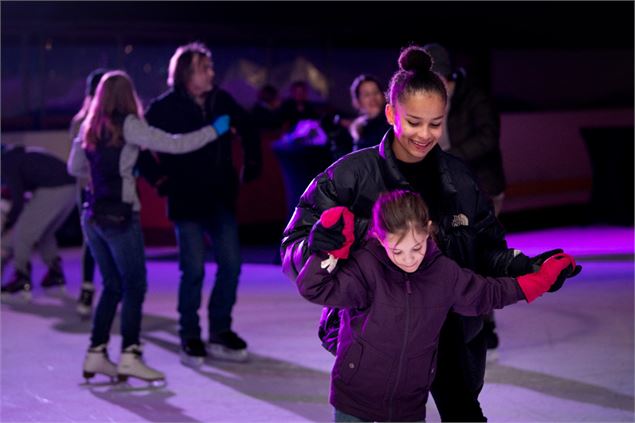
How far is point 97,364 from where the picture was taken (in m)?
5.71

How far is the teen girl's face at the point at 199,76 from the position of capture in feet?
19.9

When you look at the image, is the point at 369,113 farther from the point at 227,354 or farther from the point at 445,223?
the point at 445,223

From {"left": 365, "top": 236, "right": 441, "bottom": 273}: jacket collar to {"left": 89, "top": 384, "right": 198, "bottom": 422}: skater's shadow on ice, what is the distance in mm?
2134

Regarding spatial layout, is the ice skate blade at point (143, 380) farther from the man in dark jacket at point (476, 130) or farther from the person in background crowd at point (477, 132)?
the man in dark jacket at point (476, 130)

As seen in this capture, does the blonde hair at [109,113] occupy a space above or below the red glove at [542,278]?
above

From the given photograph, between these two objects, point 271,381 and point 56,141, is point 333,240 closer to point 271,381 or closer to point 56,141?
point 271,381

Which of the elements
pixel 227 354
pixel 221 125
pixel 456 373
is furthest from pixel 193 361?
pixel 456 373

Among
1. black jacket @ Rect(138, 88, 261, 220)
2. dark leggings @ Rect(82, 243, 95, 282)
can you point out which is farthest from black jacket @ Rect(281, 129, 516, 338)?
dark leggings @ Rect(82, 243, 95, 282)

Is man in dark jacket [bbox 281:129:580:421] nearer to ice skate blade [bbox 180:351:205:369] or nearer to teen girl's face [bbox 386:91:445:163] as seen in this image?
teen girl's face [bbox 386:91:445:163]

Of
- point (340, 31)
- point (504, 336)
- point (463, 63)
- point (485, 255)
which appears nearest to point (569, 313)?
point (504, 336)

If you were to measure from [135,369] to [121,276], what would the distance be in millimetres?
471

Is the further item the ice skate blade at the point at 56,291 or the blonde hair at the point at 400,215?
the ice skate blade at the point at 56,291

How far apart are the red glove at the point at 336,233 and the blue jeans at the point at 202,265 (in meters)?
3.07

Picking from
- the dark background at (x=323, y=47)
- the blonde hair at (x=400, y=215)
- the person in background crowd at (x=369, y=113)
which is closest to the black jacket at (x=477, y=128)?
the person in background crowd at (x=369, y=113)
